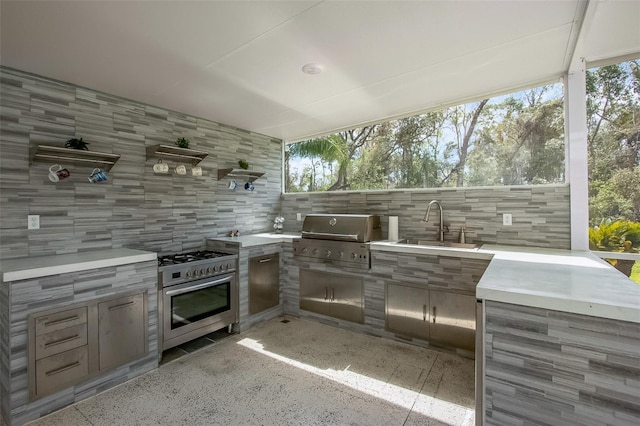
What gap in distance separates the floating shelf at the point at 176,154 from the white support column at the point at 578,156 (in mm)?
3385

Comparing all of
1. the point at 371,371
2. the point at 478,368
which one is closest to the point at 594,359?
the point at 478,368

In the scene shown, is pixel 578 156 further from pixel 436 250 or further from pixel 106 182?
pixel 106 182

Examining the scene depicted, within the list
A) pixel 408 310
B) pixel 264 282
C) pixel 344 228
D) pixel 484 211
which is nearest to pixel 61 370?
pixel 264 282

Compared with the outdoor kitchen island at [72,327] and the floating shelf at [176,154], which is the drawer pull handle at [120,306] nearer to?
the outdoor kitchen island at [72,327]

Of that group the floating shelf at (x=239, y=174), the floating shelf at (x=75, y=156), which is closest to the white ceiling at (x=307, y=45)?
the floating shelf at (x=75, y=156)

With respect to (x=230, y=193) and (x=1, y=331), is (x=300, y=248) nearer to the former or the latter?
(x=230, y=193)

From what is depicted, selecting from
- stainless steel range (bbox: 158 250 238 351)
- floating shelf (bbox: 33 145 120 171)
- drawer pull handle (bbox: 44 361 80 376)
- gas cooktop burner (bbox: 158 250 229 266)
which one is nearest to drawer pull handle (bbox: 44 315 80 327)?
drawer pull handle (bbox: 44 361 80 376)

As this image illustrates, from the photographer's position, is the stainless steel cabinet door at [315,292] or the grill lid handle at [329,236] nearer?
the grill lid handle at [329,236]

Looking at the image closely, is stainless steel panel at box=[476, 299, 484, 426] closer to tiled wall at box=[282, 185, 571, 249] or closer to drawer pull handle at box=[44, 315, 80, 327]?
tiled wall at box=[282, 185, 571, 249]

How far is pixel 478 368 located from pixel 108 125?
3.29 meters

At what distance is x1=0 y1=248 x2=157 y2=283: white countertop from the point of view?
175cm

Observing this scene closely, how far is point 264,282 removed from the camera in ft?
10.8

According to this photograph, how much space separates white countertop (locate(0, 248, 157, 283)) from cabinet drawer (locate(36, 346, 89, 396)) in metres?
0.55

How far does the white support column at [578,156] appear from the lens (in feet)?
7.63
